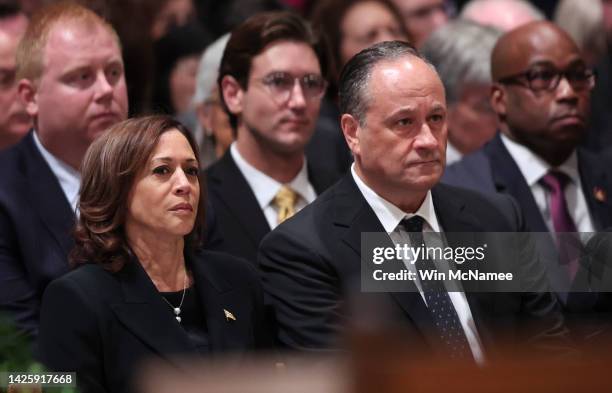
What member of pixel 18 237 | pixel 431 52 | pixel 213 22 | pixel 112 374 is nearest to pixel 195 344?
pixel 112 374

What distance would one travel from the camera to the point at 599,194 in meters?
4.89

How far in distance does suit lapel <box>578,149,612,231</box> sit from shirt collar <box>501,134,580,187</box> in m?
0.04

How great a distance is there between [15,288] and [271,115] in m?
1.34

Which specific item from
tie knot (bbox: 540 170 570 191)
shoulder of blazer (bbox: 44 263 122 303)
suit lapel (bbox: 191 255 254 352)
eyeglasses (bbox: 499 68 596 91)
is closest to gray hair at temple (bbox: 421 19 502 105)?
eyeglasses (bbox: 499 68 596 91)

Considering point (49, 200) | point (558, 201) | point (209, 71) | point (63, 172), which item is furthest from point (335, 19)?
point (49, 200)

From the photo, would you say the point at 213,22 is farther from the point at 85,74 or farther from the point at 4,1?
Result: the point at 85,74

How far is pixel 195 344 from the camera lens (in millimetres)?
3535

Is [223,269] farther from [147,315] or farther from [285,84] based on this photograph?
[285,84]

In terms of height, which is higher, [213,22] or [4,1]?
[213,22]

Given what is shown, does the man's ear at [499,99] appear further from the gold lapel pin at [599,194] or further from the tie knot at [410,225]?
the tie knot at [410,225]

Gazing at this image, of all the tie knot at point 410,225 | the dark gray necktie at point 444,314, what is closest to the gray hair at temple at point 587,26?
the tie knot at point 410,225

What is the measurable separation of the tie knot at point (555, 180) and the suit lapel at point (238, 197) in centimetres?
121

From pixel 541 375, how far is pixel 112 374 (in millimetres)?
1930

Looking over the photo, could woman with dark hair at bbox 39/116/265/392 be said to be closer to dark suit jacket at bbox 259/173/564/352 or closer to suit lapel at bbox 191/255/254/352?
suit lapel at bbox 191/255/254/352
